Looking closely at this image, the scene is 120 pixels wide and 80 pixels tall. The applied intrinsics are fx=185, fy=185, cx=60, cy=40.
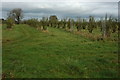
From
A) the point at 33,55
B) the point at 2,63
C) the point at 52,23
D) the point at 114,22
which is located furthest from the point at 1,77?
the point at 52,23

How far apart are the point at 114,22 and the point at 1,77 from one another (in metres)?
32.8

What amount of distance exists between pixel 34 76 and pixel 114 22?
3203 cm

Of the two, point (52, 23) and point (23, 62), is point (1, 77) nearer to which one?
point (23, 62)

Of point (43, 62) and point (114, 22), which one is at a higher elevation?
point (114, 22)

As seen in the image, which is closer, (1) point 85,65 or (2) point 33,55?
(1) point 85,65

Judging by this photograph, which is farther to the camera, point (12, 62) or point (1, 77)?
point (12, 62)

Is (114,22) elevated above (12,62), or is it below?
above

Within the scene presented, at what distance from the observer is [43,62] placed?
1138 centimetres

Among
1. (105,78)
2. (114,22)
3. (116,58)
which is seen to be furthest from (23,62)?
(114,22)

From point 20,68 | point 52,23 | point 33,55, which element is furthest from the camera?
point 52,23

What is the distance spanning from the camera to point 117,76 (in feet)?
29.3

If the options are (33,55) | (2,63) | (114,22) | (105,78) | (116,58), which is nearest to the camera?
(105,78)

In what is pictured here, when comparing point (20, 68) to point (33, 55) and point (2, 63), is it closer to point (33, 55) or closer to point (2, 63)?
point (2, 63)

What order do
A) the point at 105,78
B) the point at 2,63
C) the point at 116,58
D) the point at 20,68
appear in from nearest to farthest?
the point at 105,78, the point at 20,68, the point at 2,63, the point at 116,58
